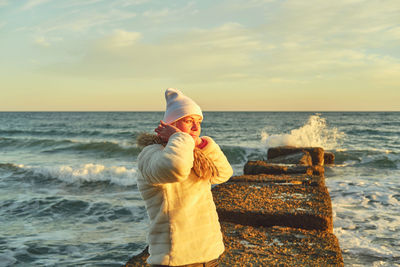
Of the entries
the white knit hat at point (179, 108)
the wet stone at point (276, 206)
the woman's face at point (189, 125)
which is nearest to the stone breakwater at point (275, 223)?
the wet stone at point (276, 206)

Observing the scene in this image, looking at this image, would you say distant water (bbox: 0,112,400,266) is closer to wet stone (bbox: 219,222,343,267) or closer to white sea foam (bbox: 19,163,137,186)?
white sea foam (bbox: 19,163,137,186)

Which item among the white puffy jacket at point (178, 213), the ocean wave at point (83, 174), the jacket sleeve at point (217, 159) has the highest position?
the jacket sleeve at point (217, 159)

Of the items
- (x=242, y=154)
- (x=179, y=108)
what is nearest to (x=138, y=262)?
(x=179, y=108)

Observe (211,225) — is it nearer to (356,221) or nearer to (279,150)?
(356,221)

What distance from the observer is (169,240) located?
1.67 metres

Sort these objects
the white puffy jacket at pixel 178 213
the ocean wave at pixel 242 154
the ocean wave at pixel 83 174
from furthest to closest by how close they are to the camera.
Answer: the ocean wave at pixel 242 154, the ocean wave at pixel 83 174, the white puffy jacket at pixel 178 213

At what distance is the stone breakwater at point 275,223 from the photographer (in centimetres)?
273

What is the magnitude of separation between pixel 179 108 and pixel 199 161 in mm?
292

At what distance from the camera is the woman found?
1641mm

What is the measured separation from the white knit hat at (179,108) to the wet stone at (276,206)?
2.03m

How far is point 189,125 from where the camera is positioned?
182 cm

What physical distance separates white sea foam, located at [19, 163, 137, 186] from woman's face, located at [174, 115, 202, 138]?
8536mm

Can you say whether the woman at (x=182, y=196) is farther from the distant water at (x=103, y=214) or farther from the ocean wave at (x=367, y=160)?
Answer: the ocean wave at (x=367, y=160)

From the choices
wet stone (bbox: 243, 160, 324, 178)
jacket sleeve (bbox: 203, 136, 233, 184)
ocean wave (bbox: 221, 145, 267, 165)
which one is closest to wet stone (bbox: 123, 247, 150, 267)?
jacket sleeve (bbox: 203, 136, 233, 184)
